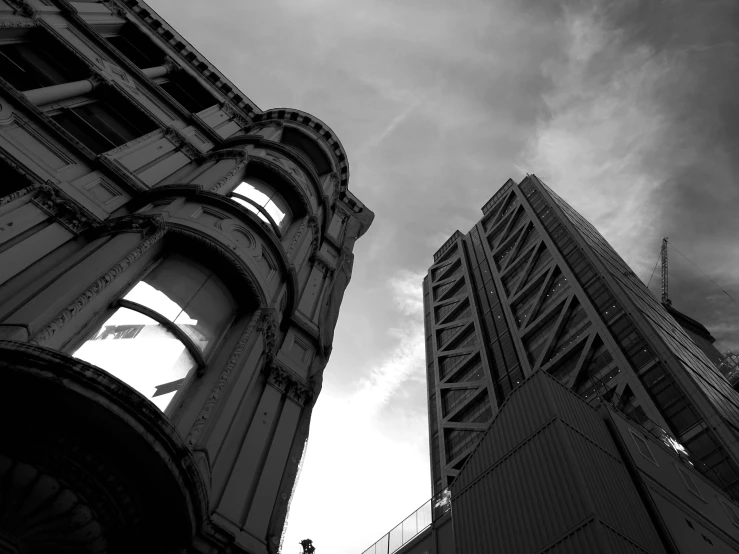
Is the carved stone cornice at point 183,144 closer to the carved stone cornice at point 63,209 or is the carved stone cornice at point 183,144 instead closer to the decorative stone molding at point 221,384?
the carved stone cornice at point 63,209

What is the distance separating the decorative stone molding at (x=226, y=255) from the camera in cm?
1227

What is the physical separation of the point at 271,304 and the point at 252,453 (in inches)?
156

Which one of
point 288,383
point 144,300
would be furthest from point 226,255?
point 288,383

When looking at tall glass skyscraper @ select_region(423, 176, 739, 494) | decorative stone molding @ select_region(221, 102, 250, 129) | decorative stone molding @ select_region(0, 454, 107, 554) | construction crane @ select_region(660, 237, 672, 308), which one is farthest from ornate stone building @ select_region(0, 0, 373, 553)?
construction crane @ select_region(660, 237, 672, 308)

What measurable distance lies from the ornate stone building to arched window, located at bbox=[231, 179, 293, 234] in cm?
10

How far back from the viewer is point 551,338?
5728cm

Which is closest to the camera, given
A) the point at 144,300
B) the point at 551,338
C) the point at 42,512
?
the point at 42,512

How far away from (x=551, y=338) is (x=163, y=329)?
53603mm

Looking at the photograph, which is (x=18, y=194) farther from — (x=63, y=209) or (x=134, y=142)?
(x=134, y=142)

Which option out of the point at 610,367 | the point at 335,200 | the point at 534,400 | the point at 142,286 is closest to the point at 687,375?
the point at 610,367

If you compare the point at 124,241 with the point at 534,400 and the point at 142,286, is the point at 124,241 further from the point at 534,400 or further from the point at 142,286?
the point at 534,400

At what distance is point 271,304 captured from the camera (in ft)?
44.8

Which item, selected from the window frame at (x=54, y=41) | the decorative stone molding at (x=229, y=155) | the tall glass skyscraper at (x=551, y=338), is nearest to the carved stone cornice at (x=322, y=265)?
the decorative stone molding at (x=229, y=155)

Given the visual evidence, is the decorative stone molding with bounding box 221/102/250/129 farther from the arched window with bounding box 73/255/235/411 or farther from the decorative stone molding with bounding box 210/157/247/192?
the arched window with bounding box 73/255/235/411
